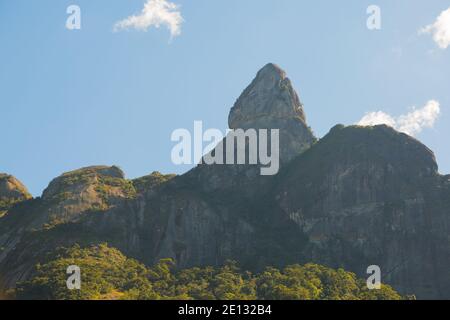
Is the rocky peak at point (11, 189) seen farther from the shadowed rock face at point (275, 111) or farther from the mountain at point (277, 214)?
the shadowed rock face at point (275, 111)

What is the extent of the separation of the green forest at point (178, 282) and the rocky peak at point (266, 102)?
4310cm

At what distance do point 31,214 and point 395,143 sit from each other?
63.5m

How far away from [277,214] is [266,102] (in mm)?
28402

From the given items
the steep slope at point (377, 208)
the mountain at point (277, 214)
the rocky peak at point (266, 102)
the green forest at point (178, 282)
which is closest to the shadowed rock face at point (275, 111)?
the rocky peak at point (266, 102)

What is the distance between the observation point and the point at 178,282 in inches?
3814

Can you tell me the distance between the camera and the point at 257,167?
133 metres

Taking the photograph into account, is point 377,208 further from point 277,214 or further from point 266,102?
→ point 266,102

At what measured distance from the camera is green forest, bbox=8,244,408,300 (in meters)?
87.9

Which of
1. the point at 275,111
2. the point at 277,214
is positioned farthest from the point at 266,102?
the point at 277,214

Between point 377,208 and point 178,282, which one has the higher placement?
point 377,208

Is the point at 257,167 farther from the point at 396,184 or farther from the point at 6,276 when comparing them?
the point at 6,276

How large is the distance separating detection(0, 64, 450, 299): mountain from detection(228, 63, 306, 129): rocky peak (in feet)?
23.8

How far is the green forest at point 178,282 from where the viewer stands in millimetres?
87938

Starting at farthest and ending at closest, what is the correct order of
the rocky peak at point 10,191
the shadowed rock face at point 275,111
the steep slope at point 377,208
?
the shadowed rock face at point 275,111 → the rocky peak at point 10,191 → the steep slope at point 377,208
